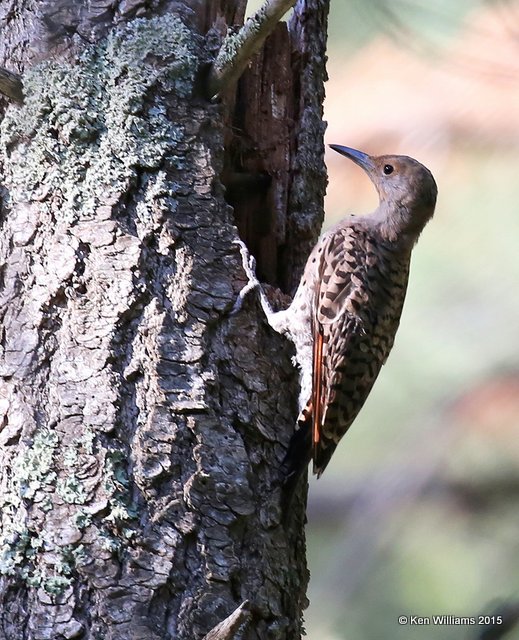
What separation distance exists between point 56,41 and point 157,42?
0.27m

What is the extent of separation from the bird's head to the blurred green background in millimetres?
874

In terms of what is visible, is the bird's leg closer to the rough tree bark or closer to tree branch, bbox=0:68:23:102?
the rough tree bark

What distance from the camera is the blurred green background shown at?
399 centimetres

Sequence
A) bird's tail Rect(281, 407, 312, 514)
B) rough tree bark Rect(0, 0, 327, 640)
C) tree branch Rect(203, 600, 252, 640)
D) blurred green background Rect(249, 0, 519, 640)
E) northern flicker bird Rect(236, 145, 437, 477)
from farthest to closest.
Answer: blurred green background Rect(249, 0, 519, 640) < northern flicker bird Rect(236, 145, 437, 477) < bird's tail Rect(281, 407, 312, 514) < rough tree bark Rect(0, 0, 327, 640) < tree branch Rect(203, 600, 252, 640)

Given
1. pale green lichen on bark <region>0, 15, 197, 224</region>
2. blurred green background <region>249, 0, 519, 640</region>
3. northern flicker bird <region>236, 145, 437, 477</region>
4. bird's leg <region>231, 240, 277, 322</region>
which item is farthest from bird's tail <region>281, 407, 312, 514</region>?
blurred green background <region>249, 0, 519, 640</region>

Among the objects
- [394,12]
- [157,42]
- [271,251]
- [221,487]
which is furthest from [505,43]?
[221,487]

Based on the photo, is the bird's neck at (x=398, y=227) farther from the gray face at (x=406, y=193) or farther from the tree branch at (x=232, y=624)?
the tree branch at (x=232, y=624)

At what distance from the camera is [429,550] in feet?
13.0

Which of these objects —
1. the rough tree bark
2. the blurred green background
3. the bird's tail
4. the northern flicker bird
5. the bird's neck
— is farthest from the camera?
the blurred green background

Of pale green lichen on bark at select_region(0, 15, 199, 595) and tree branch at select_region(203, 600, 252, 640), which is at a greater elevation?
pale green lichen on bark at select_region(0, 15, 199, 595)

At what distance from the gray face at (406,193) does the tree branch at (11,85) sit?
121 centimetres

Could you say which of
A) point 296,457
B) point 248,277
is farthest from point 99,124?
point 296,457

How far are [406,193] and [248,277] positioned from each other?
1.06 meters

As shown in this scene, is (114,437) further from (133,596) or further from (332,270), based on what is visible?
(332,270)
